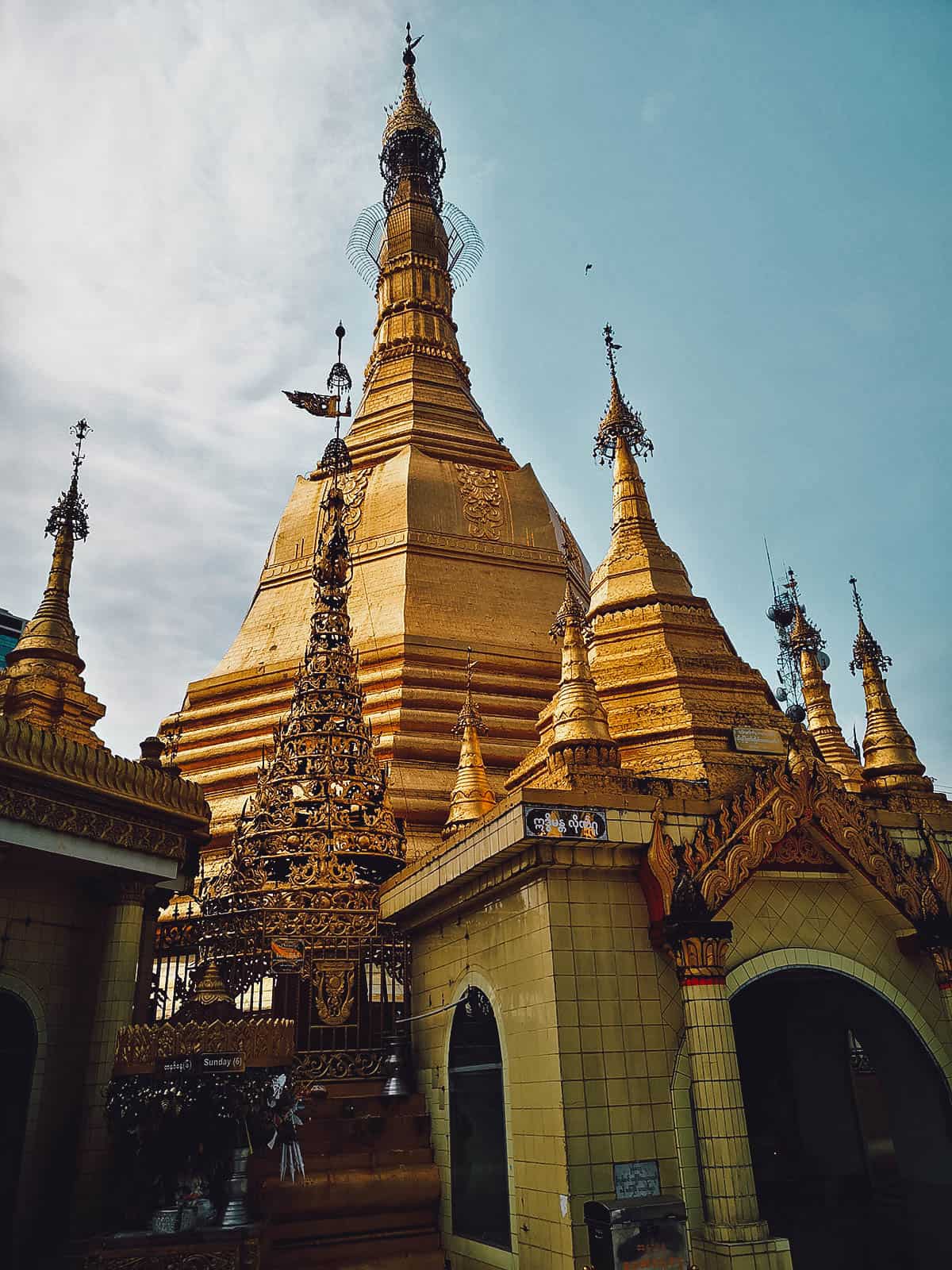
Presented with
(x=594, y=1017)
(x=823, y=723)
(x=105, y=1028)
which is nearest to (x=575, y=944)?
(x=594, y=1017)

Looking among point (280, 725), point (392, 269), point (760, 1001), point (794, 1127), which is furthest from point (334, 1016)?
point (392, 269)

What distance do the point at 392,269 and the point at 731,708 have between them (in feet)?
80.0

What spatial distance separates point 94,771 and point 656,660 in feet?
27.6

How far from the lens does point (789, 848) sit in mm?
9750

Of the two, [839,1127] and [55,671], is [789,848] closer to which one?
[839,1127]

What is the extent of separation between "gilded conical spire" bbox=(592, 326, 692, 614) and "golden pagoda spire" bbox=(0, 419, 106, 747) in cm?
879

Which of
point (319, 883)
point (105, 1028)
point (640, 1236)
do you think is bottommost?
point (640, 1236)

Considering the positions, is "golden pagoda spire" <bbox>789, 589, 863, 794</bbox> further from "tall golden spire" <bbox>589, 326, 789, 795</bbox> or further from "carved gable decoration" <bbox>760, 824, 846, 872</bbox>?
"carved gable decoration" <bbox>760, 824, 846, 872</bbox>

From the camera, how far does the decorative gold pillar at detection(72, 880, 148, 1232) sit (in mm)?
9037

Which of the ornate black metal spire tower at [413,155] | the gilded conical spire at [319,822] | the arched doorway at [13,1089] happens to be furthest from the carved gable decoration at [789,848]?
the ornate black metal spire tower at [413,155]

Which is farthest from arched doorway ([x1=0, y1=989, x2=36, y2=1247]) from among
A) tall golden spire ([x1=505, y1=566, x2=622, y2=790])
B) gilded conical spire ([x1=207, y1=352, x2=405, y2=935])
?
tall golden spire ([x1=505, y1=566, x2=622, y2=790])

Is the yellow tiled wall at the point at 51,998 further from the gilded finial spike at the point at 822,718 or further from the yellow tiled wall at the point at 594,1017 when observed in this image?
the gilded finial spike at the point at 822,718

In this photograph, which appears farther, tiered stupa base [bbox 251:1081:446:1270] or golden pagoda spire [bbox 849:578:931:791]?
golden pagoda spire [bbox 849:578:931:791]

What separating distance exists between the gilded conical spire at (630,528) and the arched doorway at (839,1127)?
651 centimetres
